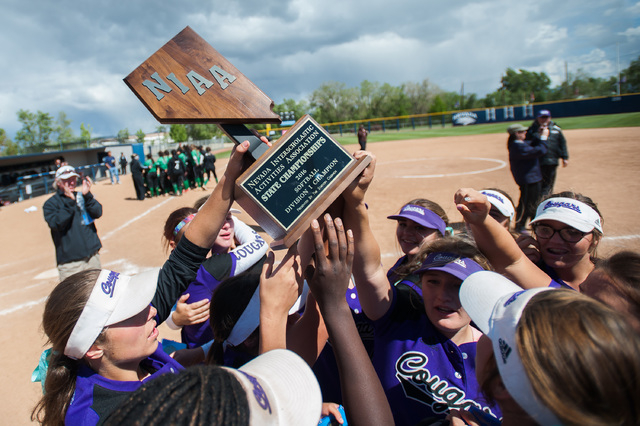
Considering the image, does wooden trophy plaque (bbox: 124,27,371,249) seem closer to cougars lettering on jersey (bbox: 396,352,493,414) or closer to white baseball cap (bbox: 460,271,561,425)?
white baseball cap (bbox: 460,271,561,425)

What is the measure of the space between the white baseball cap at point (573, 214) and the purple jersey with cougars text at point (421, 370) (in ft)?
4.10

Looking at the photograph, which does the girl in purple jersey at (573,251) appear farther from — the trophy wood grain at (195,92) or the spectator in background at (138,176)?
the spectator in background at (138,176)

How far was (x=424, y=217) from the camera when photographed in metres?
3.02

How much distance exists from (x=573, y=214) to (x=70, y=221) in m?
5.73

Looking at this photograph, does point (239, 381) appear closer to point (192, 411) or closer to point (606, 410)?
point (192, 411)

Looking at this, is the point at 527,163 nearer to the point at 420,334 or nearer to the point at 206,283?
the point at 420,334

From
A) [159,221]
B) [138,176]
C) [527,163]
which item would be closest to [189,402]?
[527,163]

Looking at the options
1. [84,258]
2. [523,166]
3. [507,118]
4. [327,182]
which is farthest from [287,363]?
[507,118]

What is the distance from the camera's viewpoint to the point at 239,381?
0.96 m

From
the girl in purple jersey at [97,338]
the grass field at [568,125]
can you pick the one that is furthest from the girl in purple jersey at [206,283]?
the grass field at [568,125]

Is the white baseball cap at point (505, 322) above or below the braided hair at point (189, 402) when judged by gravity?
below

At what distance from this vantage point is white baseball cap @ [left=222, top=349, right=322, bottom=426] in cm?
97

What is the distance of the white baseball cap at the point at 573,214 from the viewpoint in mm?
2545

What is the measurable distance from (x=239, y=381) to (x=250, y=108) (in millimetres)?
1414
